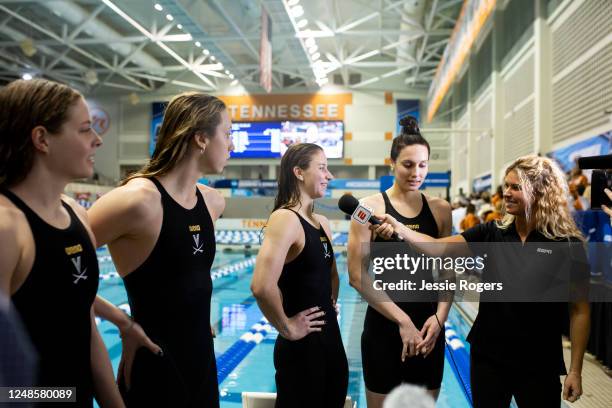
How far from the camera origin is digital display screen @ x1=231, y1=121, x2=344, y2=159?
21703 mm

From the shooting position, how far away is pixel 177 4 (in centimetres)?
1103

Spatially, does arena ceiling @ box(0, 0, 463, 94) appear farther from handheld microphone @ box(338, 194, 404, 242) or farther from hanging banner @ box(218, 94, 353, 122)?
handheld microphone @ box(338, 194, 404, 242)

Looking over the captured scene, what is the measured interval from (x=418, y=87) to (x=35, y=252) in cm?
2222

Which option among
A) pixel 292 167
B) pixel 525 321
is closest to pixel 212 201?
pixel 292 167

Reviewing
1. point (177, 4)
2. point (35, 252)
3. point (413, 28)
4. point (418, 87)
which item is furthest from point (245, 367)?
point (418, 87)

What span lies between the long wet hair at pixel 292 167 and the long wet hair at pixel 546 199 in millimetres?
849

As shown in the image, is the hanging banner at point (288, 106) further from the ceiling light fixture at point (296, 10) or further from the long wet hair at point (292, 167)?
the long wet hair at point (292, 167)

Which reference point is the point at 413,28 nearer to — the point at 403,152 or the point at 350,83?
the point at 350,83

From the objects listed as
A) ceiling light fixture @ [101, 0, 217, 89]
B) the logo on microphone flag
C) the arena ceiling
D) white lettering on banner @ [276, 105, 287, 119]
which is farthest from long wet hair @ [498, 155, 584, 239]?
white lettering on banner @ [276, 105, 287, 119]

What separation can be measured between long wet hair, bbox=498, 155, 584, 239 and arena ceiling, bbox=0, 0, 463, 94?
867 cm

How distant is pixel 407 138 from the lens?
2.20 metres

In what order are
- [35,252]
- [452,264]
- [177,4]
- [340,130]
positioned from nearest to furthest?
1. [35,252]
2. [452,264]
3. [177,4]
4. [340,130]

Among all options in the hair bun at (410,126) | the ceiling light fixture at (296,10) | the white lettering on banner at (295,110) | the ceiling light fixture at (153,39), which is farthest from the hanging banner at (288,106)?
the hair bun at (410,126)

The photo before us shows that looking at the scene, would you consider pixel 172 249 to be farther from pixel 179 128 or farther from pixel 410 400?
pixel 410 400
